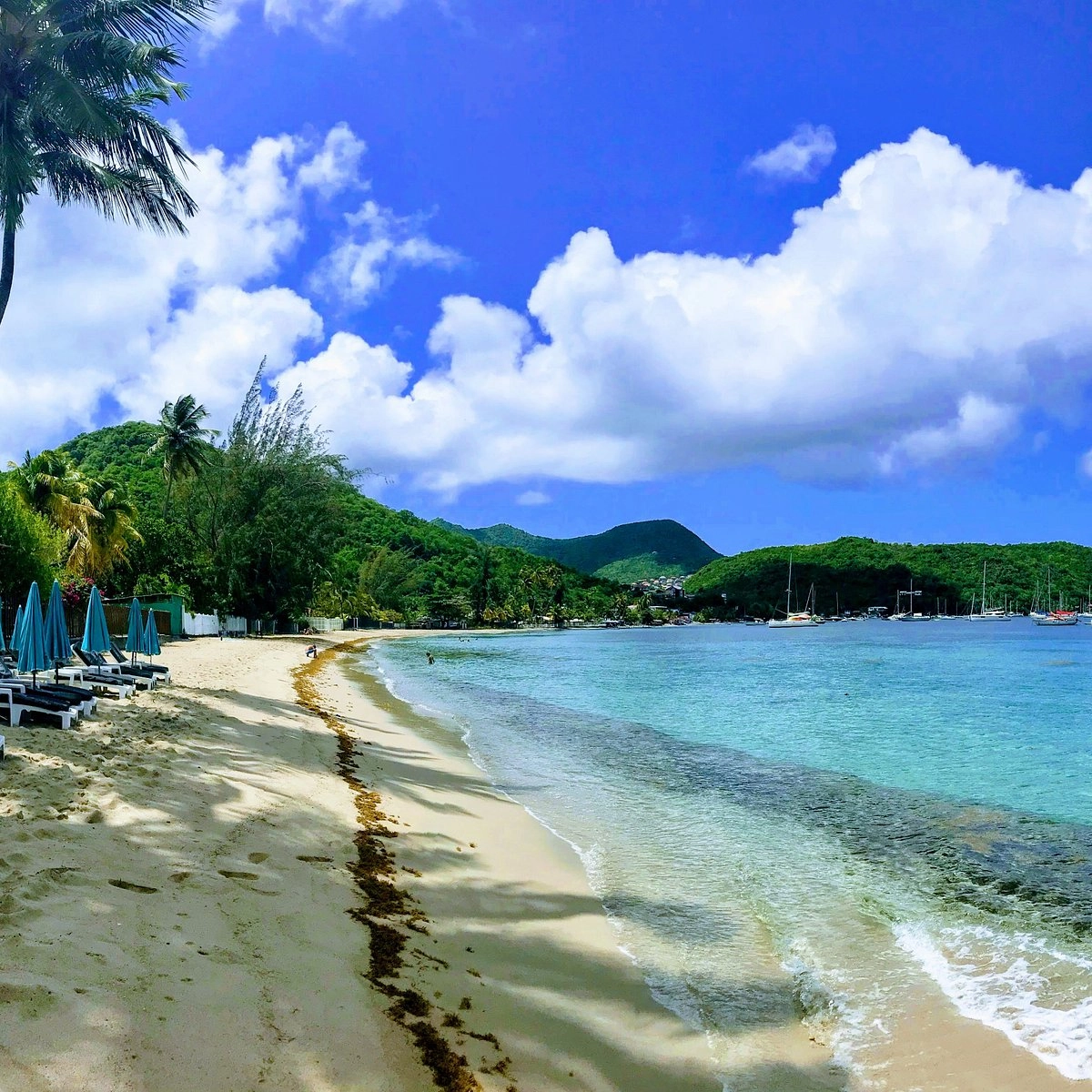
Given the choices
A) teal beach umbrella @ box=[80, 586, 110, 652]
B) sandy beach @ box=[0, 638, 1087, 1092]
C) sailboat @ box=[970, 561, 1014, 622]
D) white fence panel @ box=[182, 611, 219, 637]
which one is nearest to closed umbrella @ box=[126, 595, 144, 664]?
teal beach umbrella @ box=[80, 586, 110, 652]

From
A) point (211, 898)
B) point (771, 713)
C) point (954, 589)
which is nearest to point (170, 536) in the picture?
point (771, 713)

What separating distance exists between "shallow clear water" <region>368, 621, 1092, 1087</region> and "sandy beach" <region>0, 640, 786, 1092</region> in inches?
27.4

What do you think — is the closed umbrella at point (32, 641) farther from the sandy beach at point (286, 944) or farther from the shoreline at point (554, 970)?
the shoreline at point (554, 970)

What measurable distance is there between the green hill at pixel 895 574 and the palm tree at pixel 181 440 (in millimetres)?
127897

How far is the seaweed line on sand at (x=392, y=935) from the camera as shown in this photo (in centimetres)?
373

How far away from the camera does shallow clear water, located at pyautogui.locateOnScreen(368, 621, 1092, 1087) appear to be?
207 inches

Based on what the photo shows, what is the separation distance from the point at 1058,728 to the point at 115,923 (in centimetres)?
2381

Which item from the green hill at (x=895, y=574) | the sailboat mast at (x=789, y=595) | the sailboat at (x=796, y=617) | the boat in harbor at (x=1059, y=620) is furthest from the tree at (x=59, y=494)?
the green hill at (x=895, y=574)

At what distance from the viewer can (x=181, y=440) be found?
51250 mm

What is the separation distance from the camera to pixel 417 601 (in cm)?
11081

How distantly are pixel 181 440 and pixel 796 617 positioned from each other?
11077 cm

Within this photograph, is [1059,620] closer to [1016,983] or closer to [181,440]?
[181,440]

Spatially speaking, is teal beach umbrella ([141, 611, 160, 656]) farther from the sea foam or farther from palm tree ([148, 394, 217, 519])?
palm tree ([148, 394, 217, 519])

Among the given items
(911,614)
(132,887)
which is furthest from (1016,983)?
(911,614)
